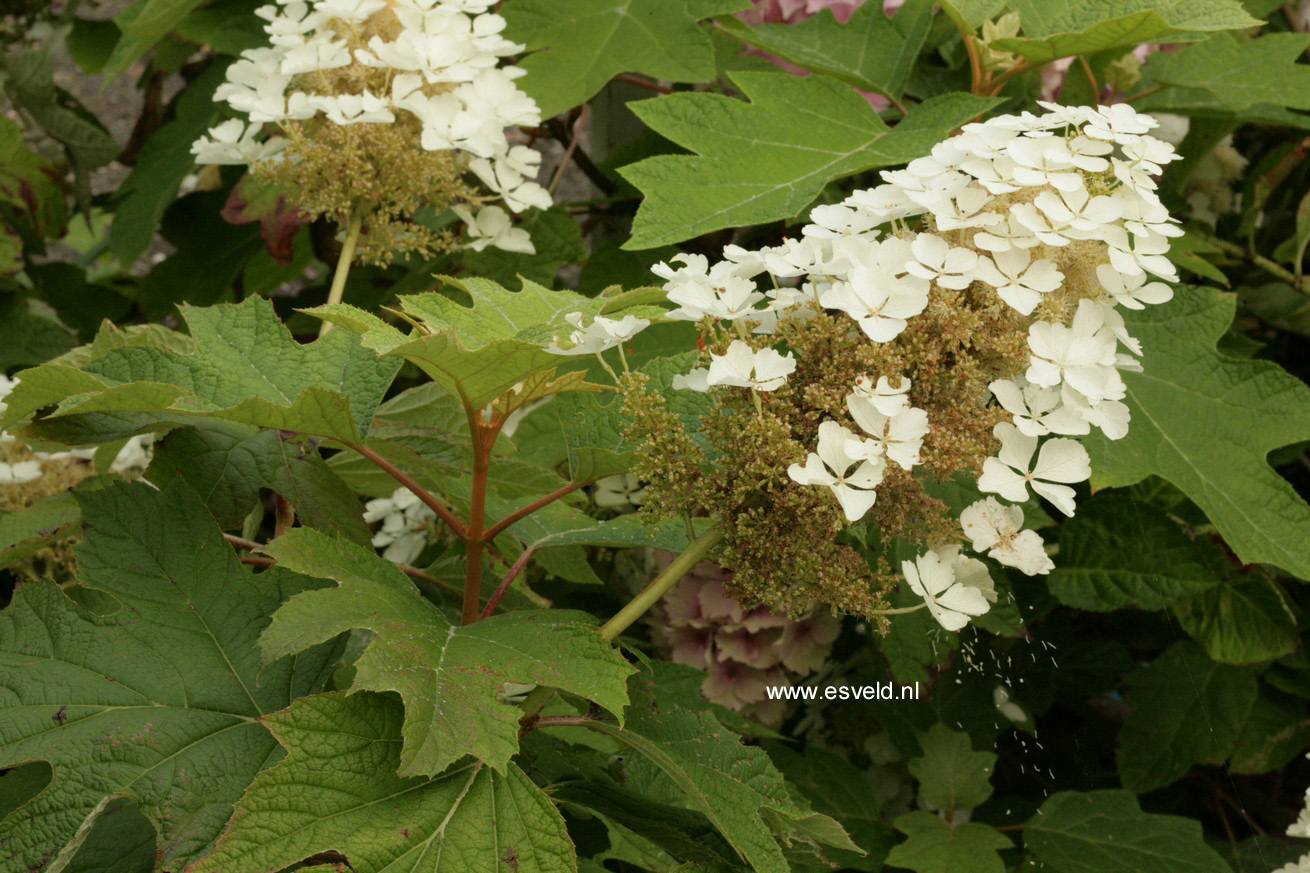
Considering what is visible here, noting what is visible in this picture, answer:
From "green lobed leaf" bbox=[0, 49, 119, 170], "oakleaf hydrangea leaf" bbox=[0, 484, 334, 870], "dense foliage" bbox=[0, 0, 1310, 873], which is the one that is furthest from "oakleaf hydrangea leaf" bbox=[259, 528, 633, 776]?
"green lobed leaf" bbox=[0, 49, 119, 170]

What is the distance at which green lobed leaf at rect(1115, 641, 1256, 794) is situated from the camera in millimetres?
1435

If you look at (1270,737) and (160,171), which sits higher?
(160,171)

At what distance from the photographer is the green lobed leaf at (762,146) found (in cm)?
103

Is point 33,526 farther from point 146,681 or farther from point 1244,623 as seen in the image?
point 1244,623

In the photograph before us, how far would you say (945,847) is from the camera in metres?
1.25

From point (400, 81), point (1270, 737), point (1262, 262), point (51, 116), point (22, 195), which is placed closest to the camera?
point (400, 81)

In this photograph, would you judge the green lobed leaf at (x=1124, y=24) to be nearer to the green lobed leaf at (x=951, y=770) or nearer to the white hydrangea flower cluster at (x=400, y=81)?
the white hydrangea flower cluster at (x=400, y=81)

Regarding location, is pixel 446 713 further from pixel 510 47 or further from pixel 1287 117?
pixel 1287 117

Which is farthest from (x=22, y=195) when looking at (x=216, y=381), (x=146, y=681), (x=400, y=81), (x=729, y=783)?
(x=729, y=783)

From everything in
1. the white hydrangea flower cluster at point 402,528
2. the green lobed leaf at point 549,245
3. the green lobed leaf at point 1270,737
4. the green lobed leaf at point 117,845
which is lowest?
the green lobed leaf at point 1270,737

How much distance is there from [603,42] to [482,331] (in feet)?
2.04

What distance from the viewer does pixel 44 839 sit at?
739 mm

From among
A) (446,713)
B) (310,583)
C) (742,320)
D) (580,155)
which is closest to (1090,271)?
(742,320)

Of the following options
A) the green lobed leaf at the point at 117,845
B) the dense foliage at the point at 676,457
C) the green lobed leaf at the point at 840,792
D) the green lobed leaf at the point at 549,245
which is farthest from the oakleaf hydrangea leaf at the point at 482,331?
the green lobed leaf at the point at 840,792
